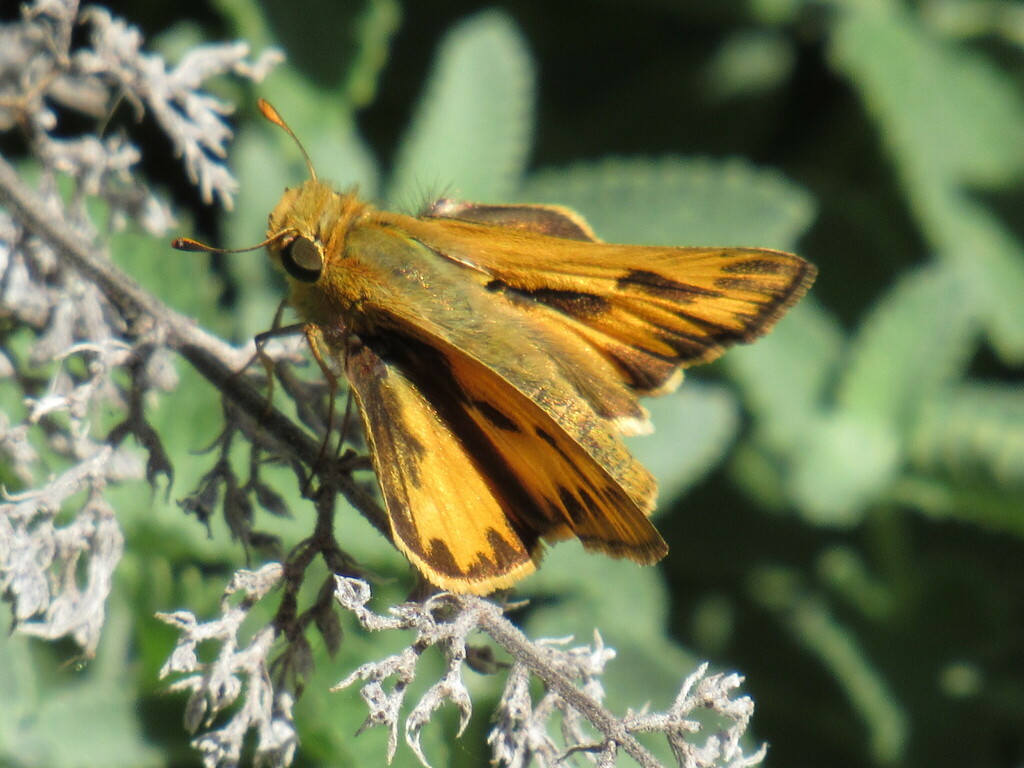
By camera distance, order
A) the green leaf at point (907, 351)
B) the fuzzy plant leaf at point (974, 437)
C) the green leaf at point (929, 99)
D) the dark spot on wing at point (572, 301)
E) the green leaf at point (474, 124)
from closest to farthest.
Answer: the dark spot on wing at point (572, 301), the green leaf at point (474, 124), the fuzzy plant leaf at point (974, 437), the green leaf at point (907, 351), the green leaf at point (929, 99)

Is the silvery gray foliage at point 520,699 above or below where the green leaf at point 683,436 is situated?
above

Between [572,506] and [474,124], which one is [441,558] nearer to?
[572,506]

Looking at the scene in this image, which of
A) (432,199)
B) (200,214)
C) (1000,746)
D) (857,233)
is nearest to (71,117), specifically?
(200,214)

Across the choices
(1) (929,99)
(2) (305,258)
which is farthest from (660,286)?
(1) (929,99)

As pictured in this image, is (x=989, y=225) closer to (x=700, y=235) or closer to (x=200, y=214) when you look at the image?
(x=700, y=235)

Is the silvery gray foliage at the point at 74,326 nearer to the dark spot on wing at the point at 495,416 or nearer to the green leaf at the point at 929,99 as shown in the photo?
the dark spot on wing at the point at 495,416

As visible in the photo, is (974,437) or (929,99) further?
(929,99)

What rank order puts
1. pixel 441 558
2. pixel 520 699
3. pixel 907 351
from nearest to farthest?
pixel 520 699
pixel 441 558
pixel 907 351

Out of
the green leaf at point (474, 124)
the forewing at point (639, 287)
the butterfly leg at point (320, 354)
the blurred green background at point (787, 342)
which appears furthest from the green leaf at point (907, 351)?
the butterfly leg at point (320, 354)
